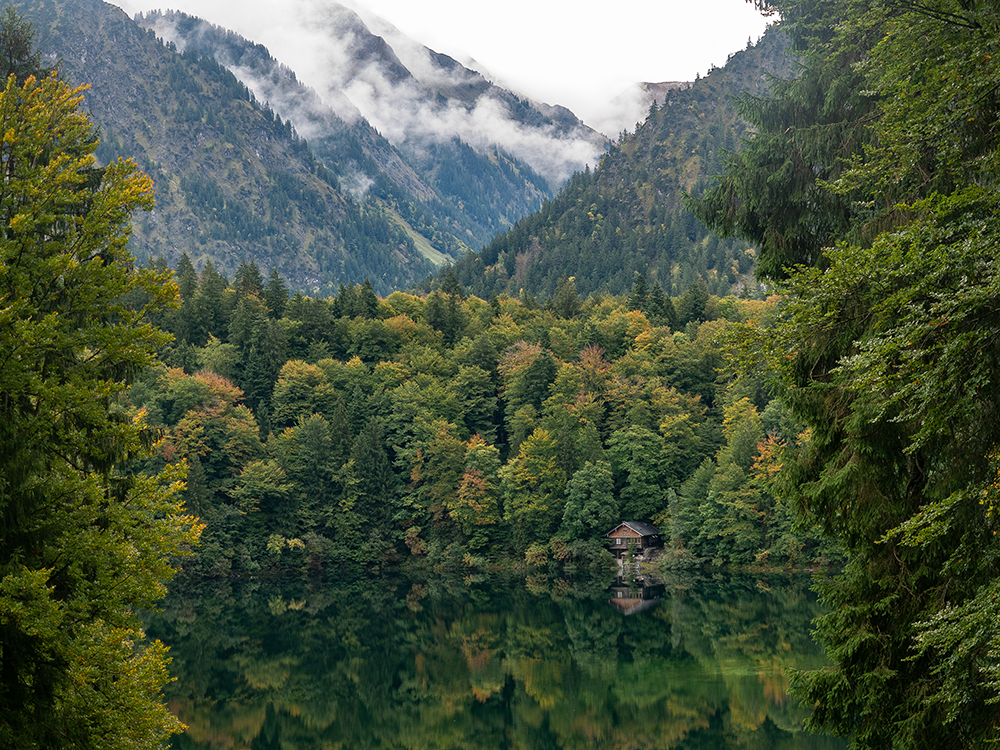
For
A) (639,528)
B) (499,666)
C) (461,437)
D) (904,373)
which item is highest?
(904,373)

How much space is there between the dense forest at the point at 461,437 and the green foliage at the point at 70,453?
50327 mm

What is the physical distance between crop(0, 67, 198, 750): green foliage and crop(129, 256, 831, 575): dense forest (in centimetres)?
5033

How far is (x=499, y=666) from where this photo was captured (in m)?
38.7

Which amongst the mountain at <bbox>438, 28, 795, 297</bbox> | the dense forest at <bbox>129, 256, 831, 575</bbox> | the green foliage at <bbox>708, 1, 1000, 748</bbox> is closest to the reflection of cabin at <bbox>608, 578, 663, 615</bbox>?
the dense forest at <bbox>129, 256, 831, 575</bbox>

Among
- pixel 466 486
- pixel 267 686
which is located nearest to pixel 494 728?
pixel 267 686

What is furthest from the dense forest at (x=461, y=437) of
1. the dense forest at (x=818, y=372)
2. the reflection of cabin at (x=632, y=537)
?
the dense forest at (x=818, y=372)

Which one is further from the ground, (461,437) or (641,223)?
(641,223)

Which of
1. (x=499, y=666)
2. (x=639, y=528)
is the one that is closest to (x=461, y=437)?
(x=639, y=528)

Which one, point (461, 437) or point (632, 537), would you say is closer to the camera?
point (632, 537)

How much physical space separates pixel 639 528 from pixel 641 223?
119185 mm

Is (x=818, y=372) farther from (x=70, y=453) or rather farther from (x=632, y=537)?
(x=632, y=537)

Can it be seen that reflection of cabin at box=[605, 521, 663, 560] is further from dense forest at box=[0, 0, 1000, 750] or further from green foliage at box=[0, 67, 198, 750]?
green foliage at box=[0, 67, 198, 750]

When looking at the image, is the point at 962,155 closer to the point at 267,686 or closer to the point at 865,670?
the point at 865,670

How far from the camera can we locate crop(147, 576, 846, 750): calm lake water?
2859cm
